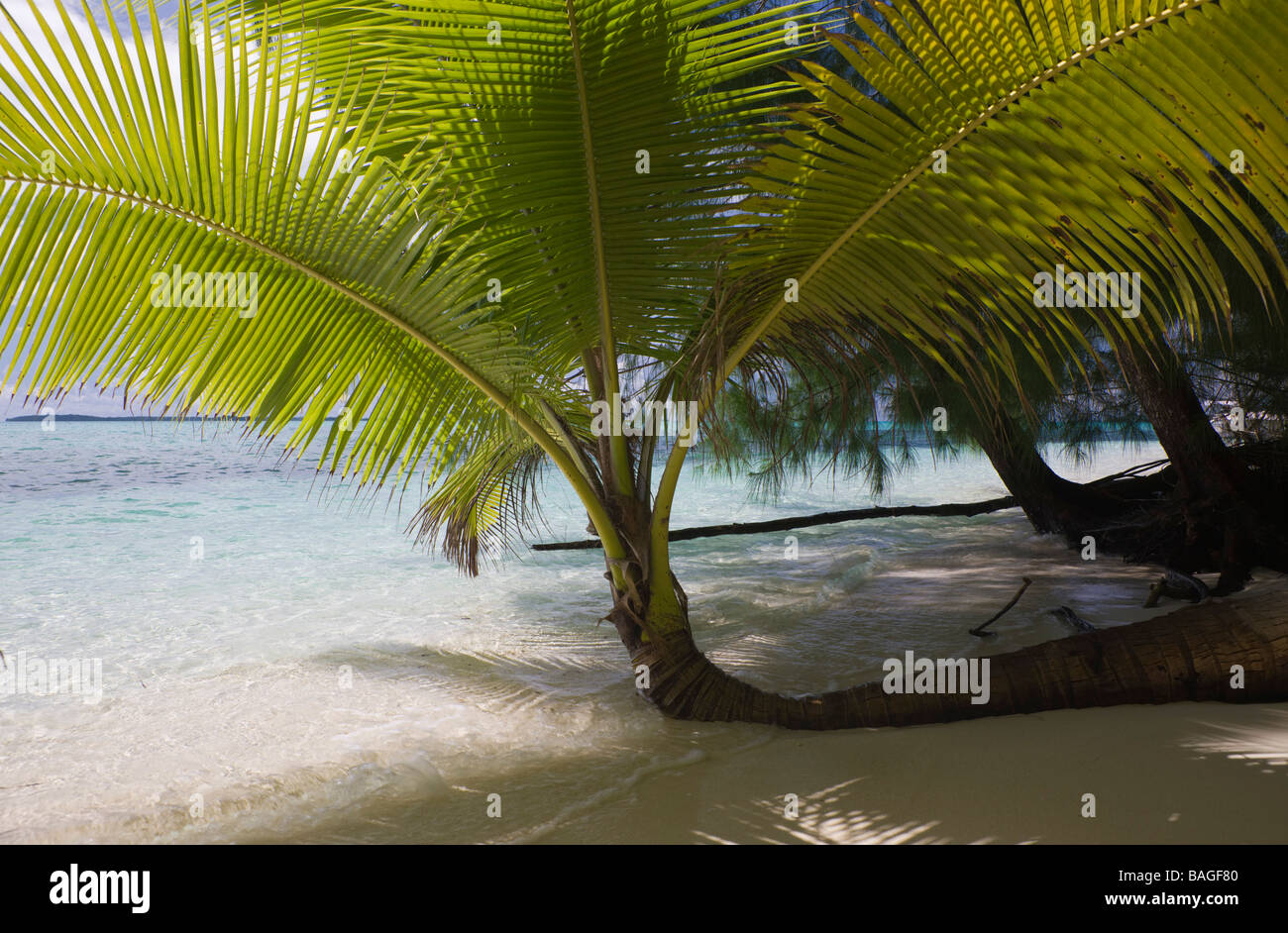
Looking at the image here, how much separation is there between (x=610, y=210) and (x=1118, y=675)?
216 centimetres

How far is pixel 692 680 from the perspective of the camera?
307cm

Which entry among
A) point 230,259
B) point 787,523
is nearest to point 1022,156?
point 230,259

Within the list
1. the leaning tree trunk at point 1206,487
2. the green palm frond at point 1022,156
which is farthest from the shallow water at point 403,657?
the green palm frond at point 1022,156

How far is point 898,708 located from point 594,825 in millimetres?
1103

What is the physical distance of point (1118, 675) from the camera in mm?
2771

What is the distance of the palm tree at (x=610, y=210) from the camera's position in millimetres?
1917

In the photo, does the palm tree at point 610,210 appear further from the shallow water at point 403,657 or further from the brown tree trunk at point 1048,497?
the brown tree trunk at point 1048,497

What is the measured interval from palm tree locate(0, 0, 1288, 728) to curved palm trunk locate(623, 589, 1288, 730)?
11 millimetres

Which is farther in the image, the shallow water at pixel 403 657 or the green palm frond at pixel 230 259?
the shallow water at pixel 403 657

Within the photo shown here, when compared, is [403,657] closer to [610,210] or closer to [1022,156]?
[610,210]

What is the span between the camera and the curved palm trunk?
106 inches

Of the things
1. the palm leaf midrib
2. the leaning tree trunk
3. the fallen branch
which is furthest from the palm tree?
the fallen branch

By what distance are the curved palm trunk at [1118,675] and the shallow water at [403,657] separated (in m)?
A: 0.33
